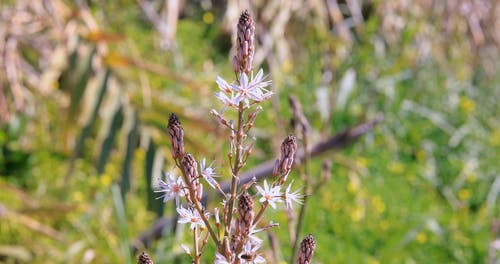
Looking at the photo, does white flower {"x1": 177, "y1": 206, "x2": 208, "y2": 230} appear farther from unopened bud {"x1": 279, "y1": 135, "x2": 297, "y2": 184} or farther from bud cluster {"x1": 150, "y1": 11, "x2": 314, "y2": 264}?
unopened bud {"x1": 279, "y1": 135, "x2": 297, "y2": 184}

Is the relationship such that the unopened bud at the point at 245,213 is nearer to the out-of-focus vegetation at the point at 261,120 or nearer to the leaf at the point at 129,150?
the out-of-focus vegetation at the point at 261,120

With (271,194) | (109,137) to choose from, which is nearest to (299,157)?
(109,137)

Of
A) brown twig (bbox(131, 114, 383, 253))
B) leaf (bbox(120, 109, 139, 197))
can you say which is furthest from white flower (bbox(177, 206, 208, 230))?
leaf (bbox(120, 109, 139, 197))

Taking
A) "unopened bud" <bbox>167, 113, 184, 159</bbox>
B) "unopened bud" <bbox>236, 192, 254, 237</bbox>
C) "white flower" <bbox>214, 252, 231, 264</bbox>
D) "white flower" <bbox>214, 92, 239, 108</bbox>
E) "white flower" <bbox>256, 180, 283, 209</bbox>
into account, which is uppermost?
"white flower" <bbox>214, 92, 239, 108</bbox>

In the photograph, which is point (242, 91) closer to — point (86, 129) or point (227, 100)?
point (227, 100)

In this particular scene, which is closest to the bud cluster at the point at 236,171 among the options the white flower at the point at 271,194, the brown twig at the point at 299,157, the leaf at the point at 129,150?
the white flower at the point at 271,194
